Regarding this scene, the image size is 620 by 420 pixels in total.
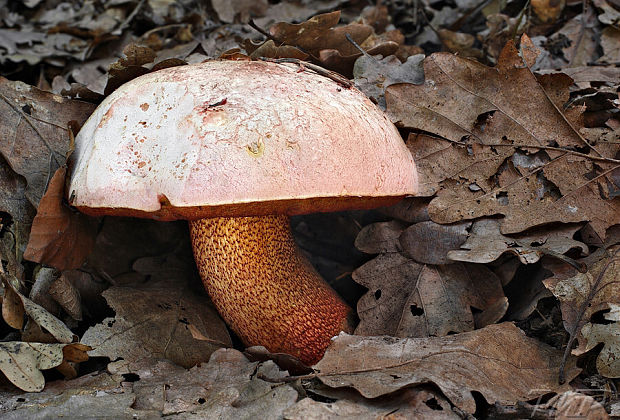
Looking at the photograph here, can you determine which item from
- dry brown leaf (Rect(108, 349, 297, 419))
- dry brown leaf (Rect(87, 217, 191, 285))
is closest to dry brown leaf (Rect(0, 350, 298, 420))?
dry brown leaf (Rect(108, 349, 297, 419))

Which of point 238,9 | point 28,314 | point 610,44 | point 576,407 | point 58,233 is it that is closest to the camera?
point 576,407

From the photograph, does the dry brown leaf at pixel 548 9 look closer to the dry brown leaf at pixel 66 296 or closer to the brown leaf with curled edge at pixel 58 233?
the brown leaf with curled edge at pixel 58 233

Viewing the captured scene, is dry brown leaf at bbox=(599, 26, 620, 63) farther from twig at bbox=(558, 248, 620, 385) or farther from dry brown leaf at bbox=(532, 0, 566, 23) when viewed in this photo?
twig at bbox=(558, 248, 620, 385)

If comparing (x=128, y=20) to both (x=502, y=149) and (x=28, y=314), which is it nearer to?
(x=28, y=314)

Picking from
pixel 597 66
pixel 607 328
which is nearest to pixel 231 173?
pixel 607 328

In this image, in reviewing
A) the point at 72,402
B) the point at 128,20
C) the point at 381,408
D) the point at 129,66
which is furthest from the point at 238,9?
the point at 381,408

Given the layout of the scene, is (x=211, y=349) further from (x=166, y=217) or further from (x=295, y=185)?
(x=295, y=185)
